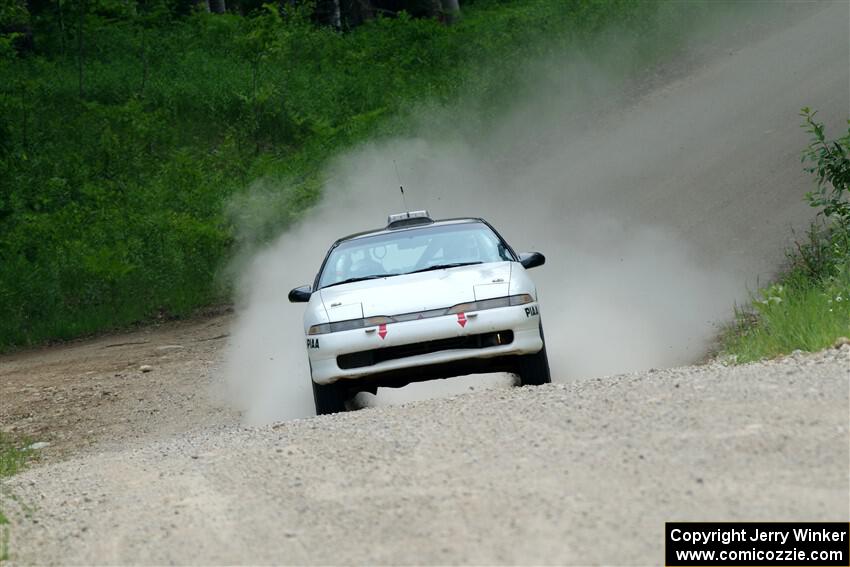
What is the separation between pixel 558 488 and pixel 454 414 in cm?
218

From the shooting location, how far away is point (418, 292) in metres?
10.4

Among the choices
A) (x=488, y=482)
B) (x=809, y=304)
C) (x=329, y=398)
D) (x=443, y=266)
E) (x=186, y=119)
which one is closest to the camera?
(x=488, y=482)

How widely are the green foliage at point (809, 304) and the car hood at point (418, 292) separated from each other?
209cm

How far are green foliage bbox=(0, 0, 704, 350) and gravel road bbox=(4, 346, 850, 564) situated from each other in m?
11.6

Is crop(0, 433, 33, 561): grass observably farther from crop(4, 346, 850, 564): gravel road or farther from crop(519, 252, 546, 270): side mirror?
crop(519, 252, 546, 270): side mirror

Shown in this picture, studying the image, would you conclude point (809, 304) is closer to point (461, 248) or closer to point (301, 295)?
point (461, 248)

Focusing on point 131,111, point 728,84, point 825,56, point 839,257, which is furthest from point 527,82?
point 839,257

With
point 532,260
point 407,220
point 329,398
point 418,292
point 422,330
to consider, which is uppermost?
point 407,220

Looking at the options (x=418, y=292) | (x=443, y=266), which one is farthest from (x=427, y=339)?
(x=443, y=266)

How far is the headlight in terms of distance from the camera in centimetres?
1019

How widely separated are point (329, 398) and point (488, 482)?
13.7 ft

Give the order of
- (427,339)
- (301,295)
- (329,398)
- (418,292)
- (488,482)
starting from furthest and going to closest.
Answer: (301,295), (329,398), (418,292), (427,339), (488,482)

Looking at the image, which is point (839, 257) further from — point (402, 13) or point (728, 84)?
point (402, 13)

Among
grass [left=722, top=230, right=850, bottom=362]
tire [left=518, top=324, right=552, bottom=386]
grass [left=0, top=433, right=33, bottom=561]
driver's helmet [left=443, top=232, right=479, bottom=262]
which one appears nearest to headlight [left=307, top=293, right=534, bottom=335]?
tire [left=518, top=324, right=552, bottom=386]
